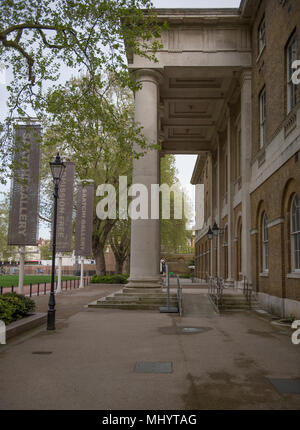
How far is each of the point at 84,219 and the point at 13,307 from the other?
16.6 meters

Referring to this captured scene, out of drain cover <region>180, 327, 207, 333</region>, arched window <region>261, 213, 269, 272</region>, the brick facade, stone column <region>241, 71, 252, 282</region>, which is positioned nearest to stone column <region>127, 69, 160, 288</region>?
stone column <region>241, 71, 252, 282</region>

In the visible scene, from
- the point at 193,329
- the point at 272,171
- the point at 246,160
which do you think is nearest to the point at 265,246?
the point at 272,171

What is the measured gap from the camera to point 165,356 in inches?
316

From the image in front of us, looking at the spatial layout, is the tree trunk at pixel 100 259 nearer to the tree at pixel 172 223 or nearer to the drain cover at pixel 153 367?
the tree at pixel 172 223

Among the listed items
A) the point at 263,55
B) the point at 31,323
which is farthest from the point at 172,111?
the point at 31,323

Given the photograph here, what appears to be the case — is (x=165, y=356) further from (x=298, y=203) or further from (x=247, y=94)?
(x=247, y=94)

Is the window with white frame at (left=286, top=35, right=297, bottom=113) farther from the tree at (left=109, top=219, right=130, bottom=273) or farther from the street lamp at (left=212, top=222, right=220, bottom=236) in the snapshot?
the tree at (left=109, top=219, right=130, bottom=273)

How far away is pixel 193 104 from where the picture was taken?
28312mm

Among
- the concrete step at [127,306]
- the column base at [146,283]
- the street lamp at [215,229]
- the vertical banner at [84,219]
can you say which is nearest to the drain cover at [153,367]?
the concrete step at [127,306]

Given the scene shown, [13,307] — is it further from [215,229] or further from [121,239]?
[121,239]

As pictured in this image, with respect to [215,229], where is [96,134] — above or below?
above

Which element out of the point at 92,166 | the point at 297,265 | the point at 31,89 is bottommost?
the point at 297,265

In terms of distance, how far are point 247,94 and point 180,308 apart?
10887mm

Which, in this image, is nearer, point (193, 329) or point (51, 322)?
point (51, 322)
